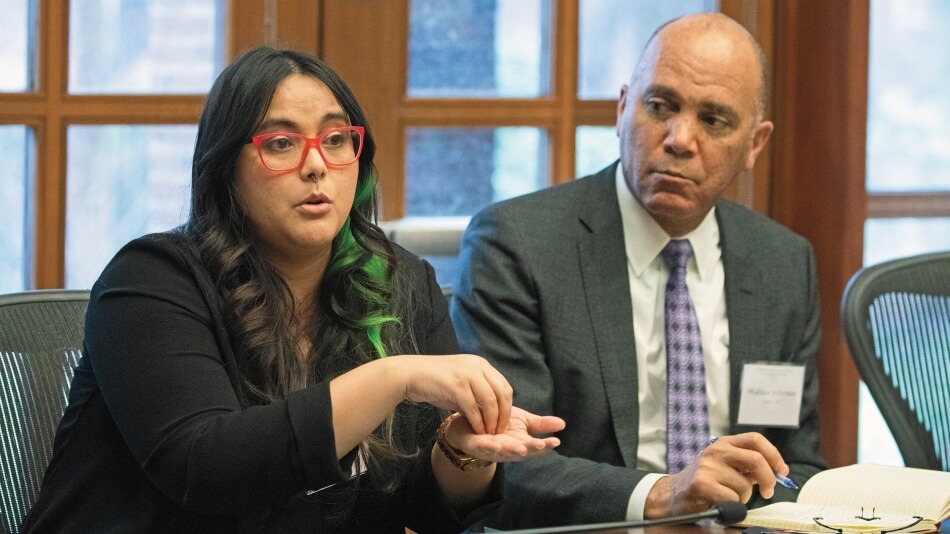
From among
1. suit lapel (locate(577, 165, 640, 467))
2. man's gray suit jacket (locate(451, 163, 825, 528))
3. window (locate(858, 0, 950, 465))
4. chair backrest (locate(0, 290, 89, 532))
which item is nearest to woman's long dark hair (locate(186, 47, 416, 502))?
chair backrest (locate(0, 290, 89, 532))

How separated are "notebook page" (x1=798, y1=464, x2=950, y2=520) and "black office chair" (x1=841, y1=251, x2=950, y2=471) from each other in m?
0.48

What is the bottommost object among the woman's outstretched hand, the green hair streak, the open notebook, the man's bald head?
the open notebook

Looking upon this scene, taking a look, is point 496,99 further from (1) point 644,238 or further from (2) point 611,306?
(2) point 611,306

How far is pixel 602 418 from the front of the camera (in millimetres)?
2322

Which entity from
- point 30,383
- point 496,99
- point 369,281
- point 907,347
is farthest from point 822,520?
point 496,99

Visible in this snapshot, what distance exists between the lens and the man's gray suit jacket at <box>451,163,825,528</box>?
2273 mm

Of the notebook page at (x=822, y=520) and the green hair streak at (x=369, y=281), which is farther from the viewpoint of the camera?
the green hair streak at (x=369, y=281)

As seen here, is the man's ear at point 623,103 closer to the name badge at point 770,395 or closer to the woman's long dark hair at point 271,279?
the name badge at point 770,395

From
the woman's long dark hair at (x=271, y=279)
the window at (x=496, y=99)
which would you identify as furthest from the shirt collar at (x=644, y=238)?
the woman's long dark hair at (x=271, y=279)

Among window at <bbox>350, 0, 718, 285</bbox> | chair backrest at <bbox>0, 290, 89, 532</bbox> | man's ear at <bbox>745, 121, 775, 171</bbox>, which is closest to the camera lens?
chair backrest at <bbox>0, 290, 89, 532</bbox>

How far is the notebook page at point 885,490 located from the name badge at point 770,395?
56cm

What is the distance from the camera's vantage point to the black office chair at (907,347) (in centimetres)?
232

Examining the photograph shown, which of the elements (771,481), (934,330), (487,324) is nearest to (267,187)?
(487,324)

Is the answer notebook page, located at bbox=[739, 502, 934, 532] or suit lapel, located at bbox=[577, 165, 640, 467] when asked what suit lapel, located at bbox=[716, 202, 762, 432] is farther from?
notebook page, located at bbox=[739, 502, 934, 532]
